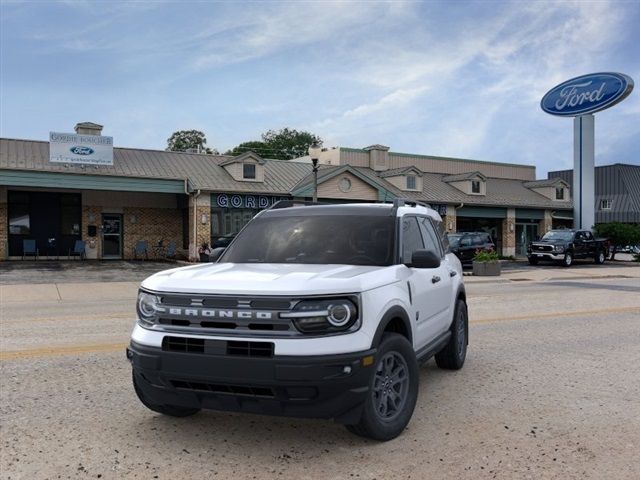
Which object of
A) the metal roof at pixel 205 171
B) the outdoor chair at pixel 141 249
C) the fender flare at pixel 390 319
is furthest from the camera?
the outdoor chair at pixel 141 249

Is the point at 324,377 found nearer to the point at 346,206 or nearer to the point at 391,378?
the point at 391,378

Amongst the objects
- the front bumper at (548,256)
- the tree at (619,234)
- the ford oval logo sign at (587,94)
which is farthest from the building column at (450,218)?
the tree at (619,234)

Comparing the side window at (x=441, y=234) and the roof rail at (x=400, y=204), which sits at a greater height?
the roof rail at (x=400, y=204)

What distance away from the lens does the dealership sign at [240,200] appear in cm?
2970

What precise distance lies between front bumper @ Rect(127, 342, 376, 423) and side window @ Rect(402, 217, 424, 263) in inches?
54.3

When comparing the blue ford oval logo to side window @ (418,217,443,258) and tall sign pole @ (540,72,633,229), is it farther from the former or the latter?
tall sign pole @ (540,72,633,229)

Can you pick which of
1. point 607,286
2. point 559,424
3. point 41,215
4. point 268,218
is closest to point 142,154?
point 41,215

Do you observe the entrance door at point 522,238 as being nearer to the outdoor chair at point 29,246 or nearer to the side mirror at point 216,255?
the outdoor chair at point 29,246

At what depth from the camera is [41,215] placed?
29.2m

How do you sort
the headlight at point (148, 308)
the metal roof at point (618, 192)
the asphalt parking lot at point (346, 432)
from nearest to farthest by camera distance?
the asphalt parking lot at point (346, 432) → the headlight at point (148, 308) → the metal roof at point (618, 192)

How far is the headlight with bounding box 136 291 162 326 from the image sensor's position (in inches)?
167

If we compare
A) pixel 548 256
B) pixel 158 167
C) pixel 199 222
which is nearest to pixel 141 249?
pixel 199 222

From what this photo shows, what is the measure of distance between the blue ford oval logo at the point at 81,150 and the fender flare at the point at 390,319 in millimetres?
25959

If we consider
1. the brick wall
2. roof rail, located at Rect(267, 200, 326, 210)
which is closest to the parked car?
the brick wall
